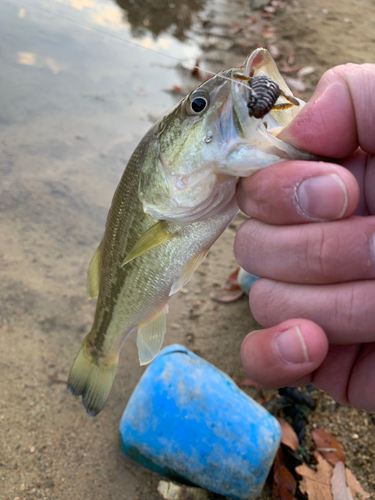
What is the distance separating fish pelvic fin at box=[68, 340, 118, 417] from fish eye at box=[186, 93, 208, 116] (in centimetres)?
134

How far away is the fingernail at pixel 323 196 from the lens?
1.06m

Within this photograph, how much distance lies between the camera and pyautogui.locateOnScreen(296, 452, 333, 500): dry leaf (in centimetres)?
203

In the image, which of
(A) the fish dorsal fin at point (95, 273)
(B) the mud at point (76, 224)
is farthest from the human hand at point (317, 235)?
(B) the mud at point (76, 224)

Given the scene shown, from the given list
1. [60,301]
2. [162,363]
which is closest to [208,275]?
[60,301]

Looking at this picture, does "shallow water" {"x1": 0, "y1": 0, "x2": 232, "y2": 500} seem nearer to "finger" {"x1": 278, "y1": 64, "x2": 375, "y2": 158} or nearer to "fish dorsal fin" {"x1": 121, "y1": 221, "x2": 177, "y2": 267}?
"fish dorsal fin" {"x1": 121, "y1": 221, "x2": 177, "y2": 267}

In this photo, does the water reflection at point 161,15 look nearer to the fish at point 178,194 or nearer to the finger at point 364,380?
the fish at point 178,194

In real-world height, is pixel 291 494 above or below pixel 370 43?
below

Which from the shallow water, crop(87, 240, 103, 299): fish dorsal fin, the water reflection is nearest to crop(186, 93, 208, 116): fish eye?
crop(87, 240, 103, 299): fish dorsal fin

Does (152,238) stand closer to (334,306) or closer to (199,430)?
(334,306)

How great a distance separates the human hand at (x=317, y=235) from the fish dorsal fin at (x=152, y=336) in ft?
1.92

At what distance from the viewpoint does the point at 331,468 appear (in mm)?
2174

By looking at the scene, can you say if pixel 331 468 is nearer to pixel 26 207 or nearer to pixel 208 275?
pixel 208 275

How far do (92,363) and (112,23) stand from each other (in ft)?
30.2

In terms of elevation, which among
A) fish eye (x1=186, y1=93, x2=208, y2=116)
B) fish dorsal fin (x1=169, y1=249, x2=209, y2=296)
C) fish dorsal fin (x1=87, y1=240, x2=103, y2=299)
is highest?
fish eye (x1=186, y1=93, x2=208, y2=116)
